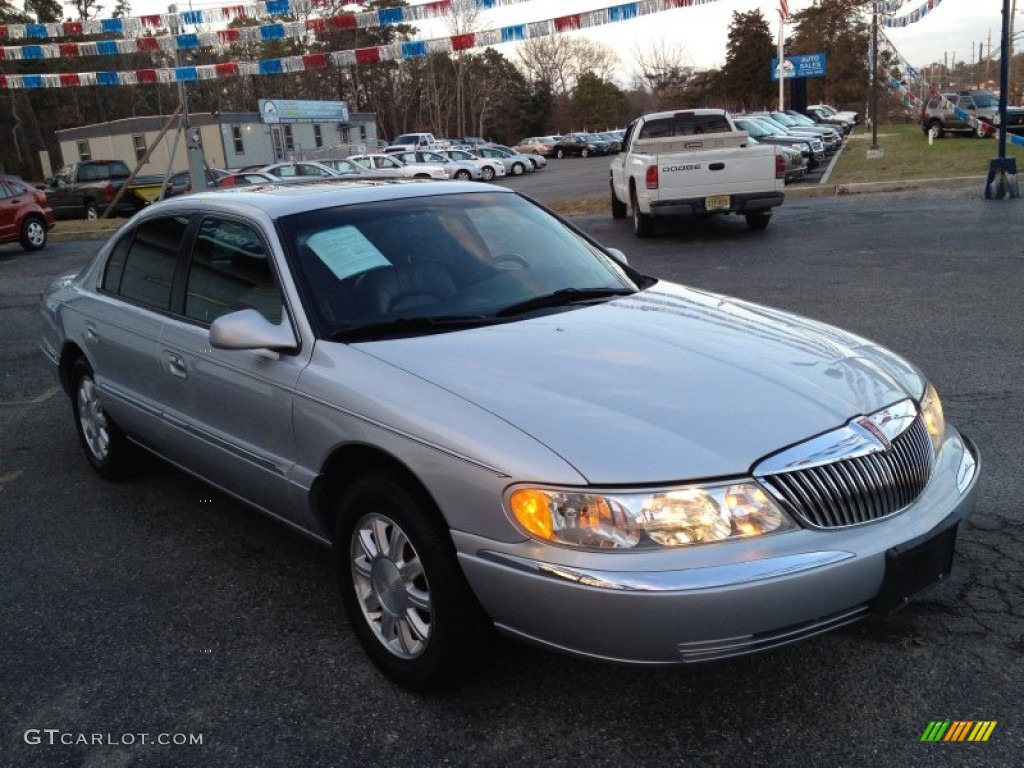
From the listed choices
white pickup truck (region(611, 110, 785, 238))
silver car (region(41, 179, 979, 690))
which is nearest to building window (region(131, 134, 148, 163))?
white pickup truck (region(611, 110, 785, 238))

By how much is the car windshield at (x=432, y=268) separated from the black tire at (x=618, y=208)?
1328 cm

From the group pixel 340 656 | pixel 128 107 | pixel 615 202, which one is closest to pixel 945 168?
pixel 615 202

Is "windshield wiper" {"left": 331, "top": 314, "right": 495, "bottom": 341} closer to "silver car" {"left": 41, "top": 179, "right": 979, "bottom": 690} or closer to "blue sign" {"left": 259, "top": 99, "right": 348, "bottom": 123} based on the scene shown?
"silver car" {"left": 41, "top": 179, "right": 979, "bottom": 690}

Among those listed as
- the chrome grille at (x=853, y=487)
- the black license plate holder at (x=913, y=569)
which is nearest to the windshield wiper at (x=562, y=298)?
the chrome grille at (x=853, y=487)

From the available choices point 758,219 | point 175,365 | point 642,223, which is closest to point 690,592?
point 175,365

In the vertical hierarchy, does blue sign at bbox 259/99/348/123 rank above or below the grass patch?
above

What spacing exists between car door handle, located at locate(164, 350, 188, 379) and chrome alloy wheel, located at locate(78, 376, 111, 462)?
3.44 feet

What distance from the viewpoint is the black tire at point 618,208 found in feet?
56.9

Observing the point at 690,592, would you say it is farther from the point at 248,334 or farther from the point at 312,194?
the point at 312,194

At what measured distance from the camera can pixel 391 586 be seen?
119 inches

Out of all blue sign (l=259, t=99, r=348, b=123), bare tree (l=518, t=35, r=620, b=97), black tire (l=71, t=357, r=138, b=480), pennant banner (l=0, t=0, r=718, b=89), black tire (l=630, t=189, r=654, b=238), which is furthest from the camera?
bare tree (l=518, t=35, r=620, b=97)

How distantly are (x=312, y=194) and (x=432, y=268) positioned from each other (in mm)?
721

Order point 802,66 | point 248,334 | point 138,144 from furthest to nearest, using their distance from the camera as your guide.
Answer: point 802,66, point 138,144, point 248,334

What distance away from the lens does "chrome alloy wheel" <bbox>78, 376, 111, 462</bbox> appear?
509 centimetres
